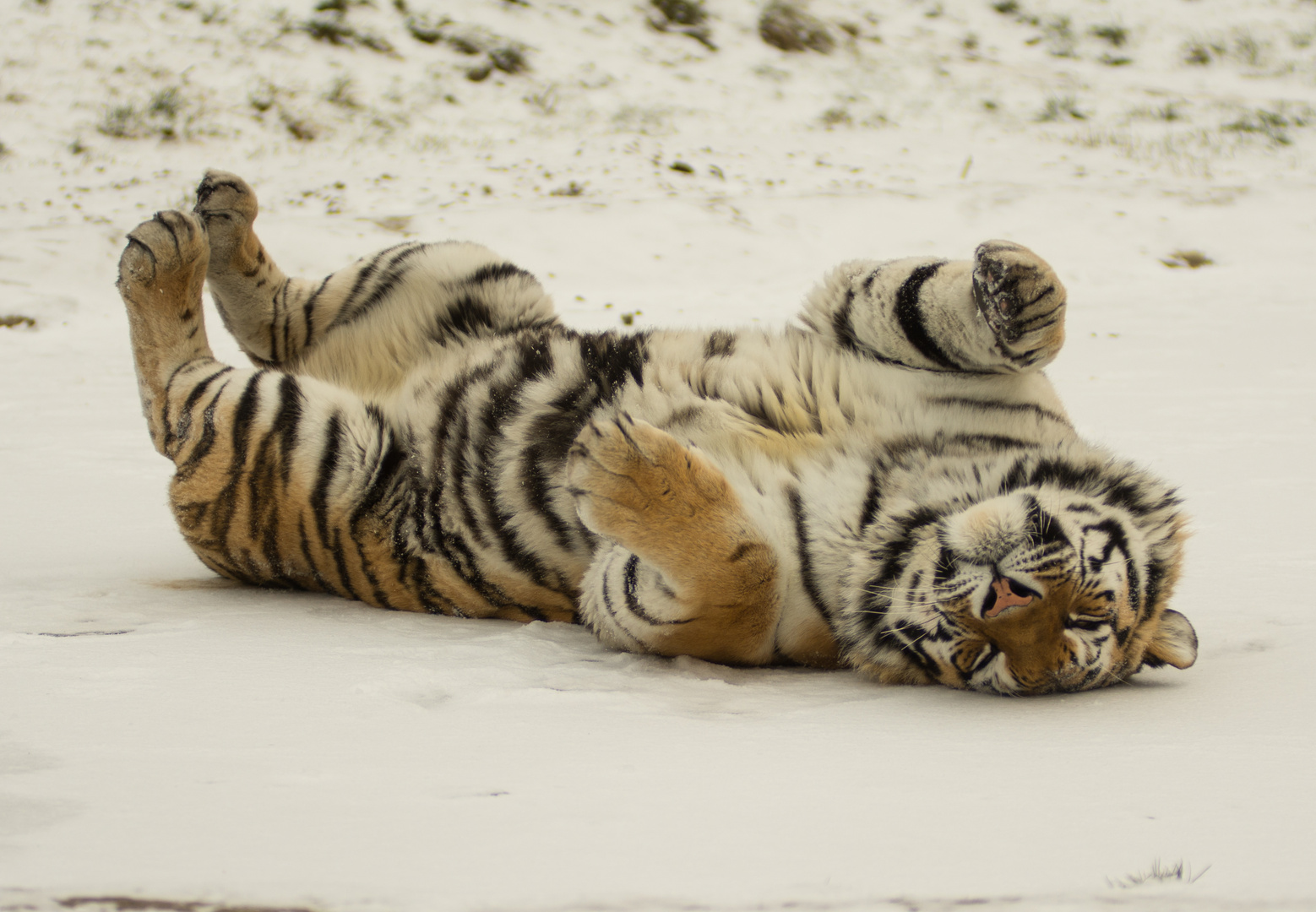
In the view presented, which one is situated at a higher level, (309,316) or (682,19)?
(682,19)

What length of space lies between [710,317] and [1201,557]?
12.9 feet

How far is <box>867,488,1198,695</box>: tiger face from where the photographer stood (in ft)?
5.94

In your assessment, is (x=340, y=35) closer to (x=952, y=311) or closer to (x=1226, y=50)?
(x=952, y=311)

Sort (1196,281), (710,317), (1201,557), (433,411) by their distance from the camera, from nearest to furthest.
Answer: (433,411) < (1201,557) < (710,317) < (1196,281)

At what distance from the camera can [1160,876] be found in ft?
3.47

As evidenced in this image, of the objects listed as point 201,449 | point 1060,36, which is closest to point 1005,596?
point 201,449

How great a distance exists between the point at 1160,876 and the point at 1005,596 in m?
0.75

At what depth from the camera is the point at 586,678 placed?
190 cm

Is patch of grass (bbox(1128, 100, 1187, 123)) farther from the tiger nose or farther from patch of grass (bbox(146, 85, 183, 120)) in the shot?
the tiger nose

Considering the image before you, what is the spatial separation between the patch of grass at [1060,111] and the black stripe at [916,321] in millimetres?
11473

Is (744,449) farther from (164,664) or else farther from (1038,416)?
(164,664)

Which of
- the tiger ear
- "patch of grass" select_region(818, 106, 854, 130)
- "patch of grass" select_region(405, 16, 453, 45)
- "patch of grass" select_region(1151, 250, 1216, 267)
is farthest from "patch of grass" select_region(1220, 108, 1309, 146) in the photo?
the tiger ear

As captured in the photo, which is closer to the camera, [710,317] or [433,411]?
[433,411]

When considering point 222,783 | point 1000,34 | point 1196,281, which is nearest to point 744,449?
point 222,783
